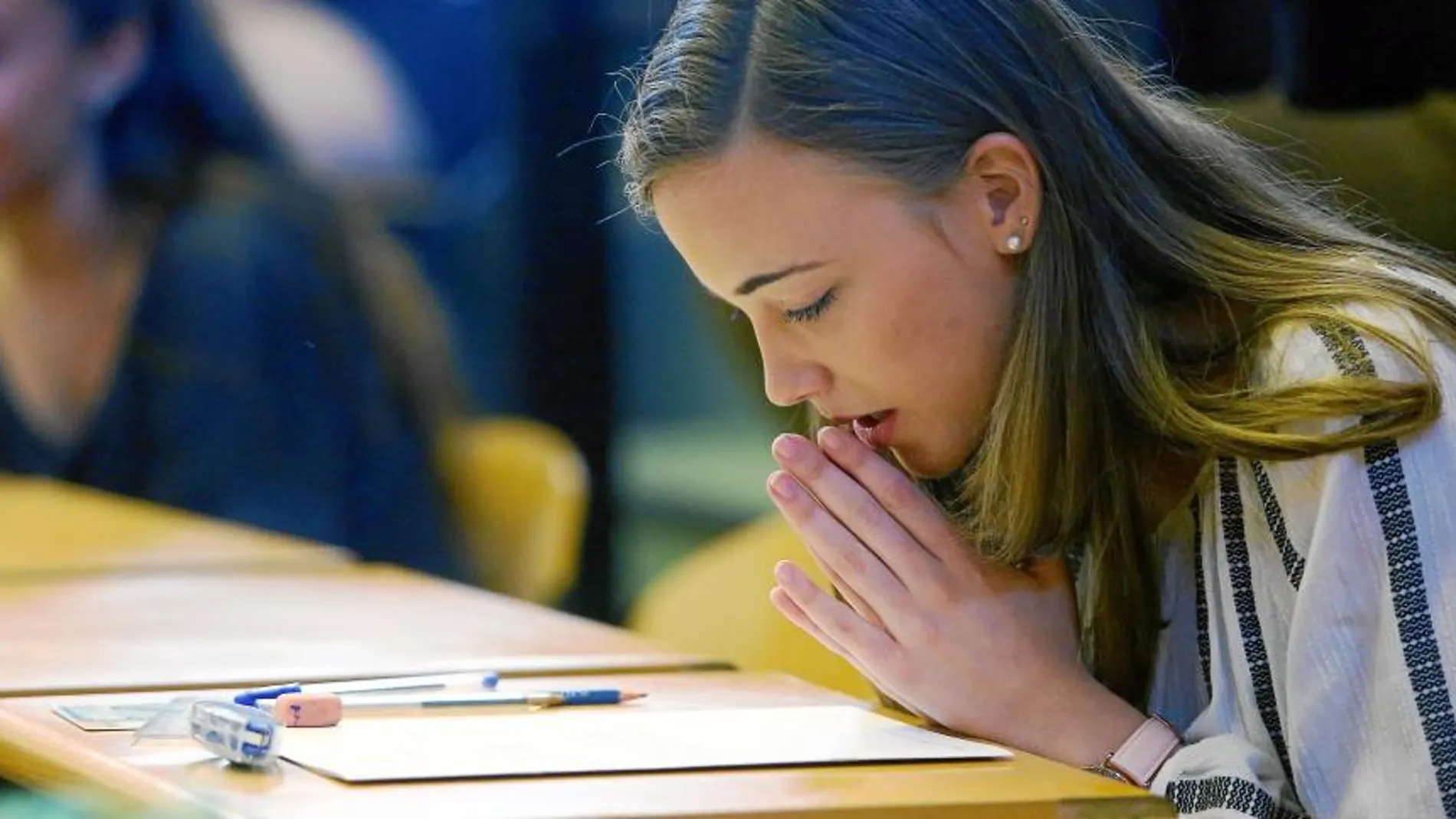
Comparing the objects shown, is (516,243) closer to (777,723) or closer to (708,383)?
(708,383)

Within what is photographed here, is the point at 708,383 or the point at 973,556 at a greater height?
the point at 708,383

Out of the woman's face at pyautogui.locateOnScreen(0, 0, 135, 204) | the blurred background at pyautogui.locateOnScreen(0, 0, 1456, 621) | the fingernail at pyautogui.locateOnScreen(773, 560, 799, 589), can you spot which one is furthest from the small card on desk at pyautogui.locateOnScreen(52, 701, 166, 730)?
the woman's face at pyautogui.locateOnScreen(0, 0, 135, 204)

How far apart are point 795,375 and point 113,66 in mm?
2208

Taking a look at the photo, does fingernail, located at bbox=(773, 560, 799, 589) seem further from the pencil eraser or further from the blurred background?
the blurred background

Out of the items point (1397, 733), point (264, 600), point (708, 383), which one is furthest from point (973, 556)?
point (708, 383)

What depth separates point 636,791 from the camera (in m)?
1.04

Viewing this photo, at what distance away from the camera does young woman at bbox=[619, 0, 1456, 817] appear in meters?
1.29

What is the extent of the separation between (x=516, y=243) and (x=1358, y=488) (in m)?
2.23

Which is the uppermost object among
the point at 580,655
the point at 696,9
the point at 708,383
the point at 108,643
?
the point at 708,383

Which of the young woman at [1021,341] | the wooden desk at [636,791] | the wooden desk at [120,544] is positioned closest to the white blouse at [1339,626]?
the young woman at [1021,341]

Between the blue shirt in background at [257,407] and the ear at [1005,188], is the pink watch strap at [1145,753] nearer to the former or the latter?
the ear at [1005,188]

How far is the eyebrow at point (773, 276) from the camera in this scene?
134 cm

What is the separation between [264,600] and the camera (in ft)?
6.71

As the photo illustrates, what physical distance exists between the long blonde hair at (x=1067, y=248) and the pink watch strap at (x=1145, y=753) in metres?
0.12
